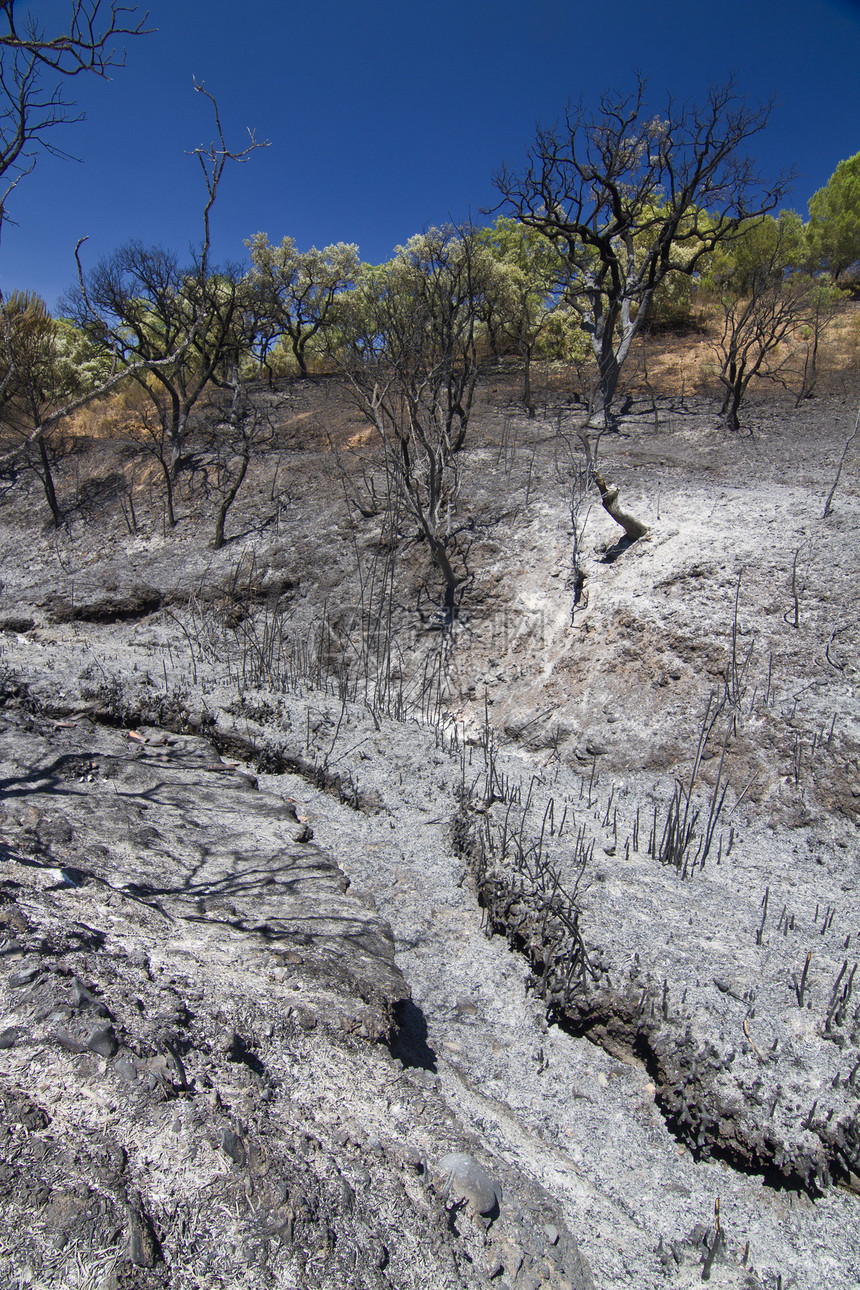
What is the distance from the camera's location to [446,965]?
10.6 ft

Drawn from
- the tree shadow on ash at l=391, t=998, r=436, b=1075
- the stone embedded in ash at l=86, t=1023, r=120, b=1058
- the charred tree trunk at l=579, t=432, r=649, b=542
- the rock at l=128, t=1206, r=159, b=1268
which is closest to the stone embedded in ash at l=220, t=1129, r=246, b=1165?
the rock at l=128, t=1206, r=159, b=1268

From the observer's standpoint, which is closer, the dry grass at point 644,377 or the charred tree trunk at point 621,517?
the charred tree trunk at point 621,517

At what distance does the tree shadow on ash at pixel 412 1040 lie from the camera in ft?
8.27

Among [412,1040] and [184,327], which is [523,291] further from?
[412,1040]

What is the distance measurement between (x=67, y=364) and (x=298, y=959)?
71.7 ft

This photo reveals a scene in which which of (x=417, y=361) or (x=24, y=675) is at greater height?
(x=417, y=361)

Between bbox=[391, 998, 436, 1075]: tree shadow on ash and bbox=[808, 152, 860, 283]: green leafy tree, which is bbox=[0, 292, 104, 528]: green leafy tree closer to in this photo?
bbox=[391, 998, 436, 1075]: tree shadow on ash

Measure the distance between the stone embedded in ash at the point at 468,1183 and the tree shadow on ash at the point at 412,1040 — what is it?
22.1 inches

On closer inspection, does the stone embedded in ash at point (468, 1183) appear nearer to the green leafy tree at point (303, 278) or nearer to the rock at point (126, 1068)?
the rock at point (126, 1068)

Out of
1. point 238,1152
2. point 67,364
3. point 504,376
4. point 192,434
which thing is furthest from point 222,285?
point 238,1152

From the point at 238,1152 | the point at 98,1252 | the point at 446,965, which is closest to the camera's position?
the point at 98,1252

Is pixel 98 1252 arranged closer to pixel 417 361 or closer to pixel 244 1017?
pixel 244 1017

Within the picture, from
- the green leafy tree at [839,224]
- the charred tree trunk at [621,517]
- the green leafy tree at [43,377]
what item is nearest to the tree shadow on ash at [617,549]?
the charred tree trunk at [621,517]

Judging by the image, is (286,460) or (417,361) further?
(286,460)
